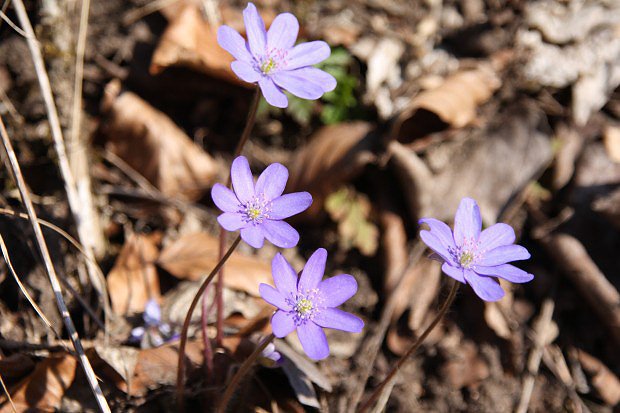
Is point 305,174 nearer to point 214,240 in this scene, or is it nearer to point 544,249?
point 214,240

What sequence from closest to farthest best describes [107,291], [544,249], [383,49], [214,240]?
[107,291], [214,240], [544,249], [383,49]

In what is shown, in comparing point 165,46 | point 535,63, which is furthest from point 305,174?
point 535,63

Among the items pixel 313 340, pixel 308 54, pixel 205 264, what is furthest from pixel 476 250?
pixel 205 264

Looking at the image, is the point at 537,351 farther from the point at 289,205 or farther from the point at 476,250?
the point at 289,205

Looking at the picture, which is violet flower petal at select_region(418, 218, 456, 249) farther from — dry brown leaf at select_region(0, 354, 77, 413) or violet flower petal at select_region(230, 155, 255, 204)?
dry brown leaf at select_region(0, 354, 77, 413)

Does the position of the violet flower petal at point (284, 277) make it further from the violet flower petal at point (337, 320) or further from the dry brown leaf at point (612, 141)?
the dry brown leaf at point (612, 141)

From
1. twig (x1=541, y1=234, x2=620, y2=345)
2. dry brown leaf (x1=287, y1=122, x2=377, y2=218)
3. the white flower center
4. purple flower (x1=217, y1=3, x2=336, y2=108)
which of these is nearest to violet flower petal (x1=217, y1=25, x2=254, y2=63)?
purple flower (x1=217, y1=3, x2=336, y2=108)
